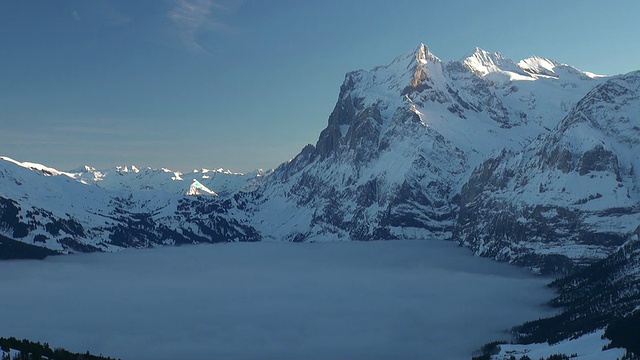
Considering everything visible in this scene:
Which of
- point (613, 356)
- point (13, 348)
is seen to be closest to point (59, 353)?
point (13, 348)

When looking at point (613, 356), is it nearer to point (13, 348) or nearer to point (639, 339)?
point (639, 339)

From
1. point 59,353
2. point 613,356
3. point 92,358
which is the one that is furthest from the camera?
point 613,356

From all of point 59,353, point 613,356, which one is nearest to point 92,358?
point 59,353

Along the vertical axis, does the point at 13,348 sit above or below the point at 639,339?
below

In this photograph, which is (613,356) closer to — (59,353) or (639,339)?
(639,339)

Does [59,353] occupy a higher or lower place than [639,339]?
lower

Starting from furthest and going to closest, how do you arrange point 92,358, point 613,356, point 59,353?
point 613,356, point 92,358, point 59,353

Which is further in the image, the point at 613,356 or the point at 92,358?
the point at 613,356
